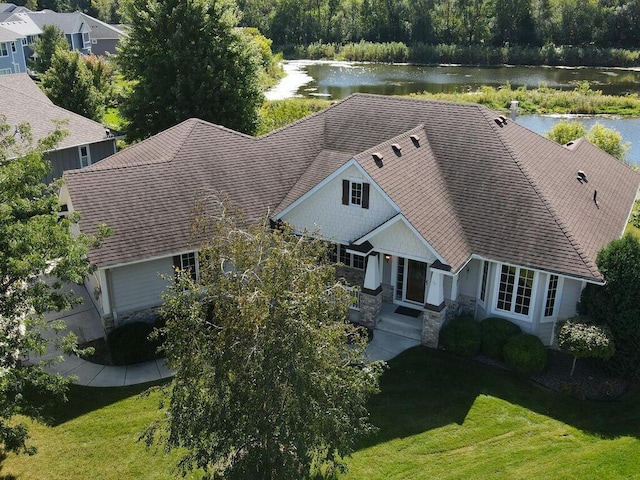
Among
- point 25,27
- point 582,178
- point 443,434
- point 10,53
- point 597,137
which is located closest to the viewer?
point 443,434

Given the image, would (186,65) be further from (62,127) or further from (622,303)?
(622,303)

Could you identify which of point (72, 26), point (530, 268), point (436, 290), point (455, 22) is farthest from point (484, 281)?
point (455, 22)

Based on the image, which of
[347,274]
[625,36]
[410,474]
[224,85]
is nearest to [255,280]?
[410,474]

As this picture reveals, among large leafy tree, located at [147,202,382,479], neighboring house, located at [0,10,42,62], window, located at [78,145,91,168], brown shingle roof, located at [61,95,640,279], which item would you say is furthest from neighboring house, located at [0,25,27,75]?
large leafy tree, located at [147,202,382,479]

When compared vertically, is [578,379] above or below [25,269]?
below

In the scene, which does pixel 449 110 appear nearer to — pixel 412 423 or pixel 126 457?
pixel 412 423

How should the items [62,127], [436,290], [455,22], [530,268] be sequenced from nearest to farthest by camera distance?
[530,268] → [436,290] → [62,127] → [455,22]

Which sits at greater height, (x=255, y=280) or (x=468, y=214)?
(x=255, y=280)
